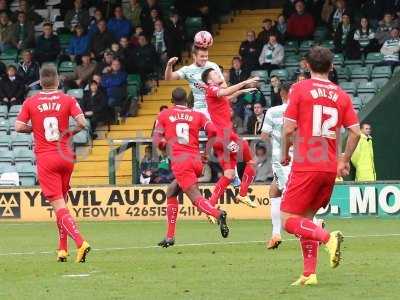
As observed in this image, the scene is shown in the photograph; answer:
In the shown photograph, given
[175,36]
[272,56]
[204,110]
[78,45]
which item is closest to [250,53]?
[272,56]

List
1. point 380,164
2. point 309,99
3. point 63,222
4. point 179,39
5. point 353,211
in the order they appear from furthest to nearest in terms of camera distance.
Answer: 1. point 179,39
2. point 380,164
3. point 353,211
4. point 63,222
5. point 309,99

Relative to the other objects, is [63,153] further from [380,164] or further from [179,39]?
[179,39]

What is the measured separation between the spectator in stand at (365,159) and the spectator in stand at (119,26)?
321 inches

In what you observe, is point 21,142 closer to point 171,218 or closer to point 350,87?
point 350,87

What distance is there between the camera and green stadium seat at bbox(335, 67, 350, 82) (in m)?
28.8

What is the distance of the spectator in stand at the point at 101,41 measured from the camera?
31.6 m

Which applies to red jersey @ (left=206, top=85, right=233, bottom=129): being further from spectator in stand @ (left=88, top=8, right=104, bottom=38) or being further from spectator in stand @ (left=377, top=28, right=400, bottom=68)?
spectator in stand @ (left=88, top=8, right=104, bottom=38)

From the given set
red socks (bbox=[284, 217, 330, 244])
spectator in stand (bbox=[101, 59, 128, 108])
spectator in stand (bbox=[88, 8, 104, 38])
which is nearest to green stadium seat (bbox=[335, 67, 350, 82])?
spectator in stand (bbox=[101, 59, 128, 108])

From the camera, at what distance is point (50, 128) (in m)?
15.2

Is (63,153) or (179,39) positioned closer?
(63,153)

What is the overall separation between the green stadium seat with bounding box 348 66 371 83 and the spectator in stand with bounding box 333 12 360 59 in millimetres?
→ 353

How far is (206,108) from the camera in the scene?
61.9 ft

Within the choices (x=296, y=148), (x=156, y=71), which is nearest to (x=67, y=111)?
(x=296, y=148)

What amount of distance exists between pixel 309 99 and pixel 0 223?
15.2 metres
